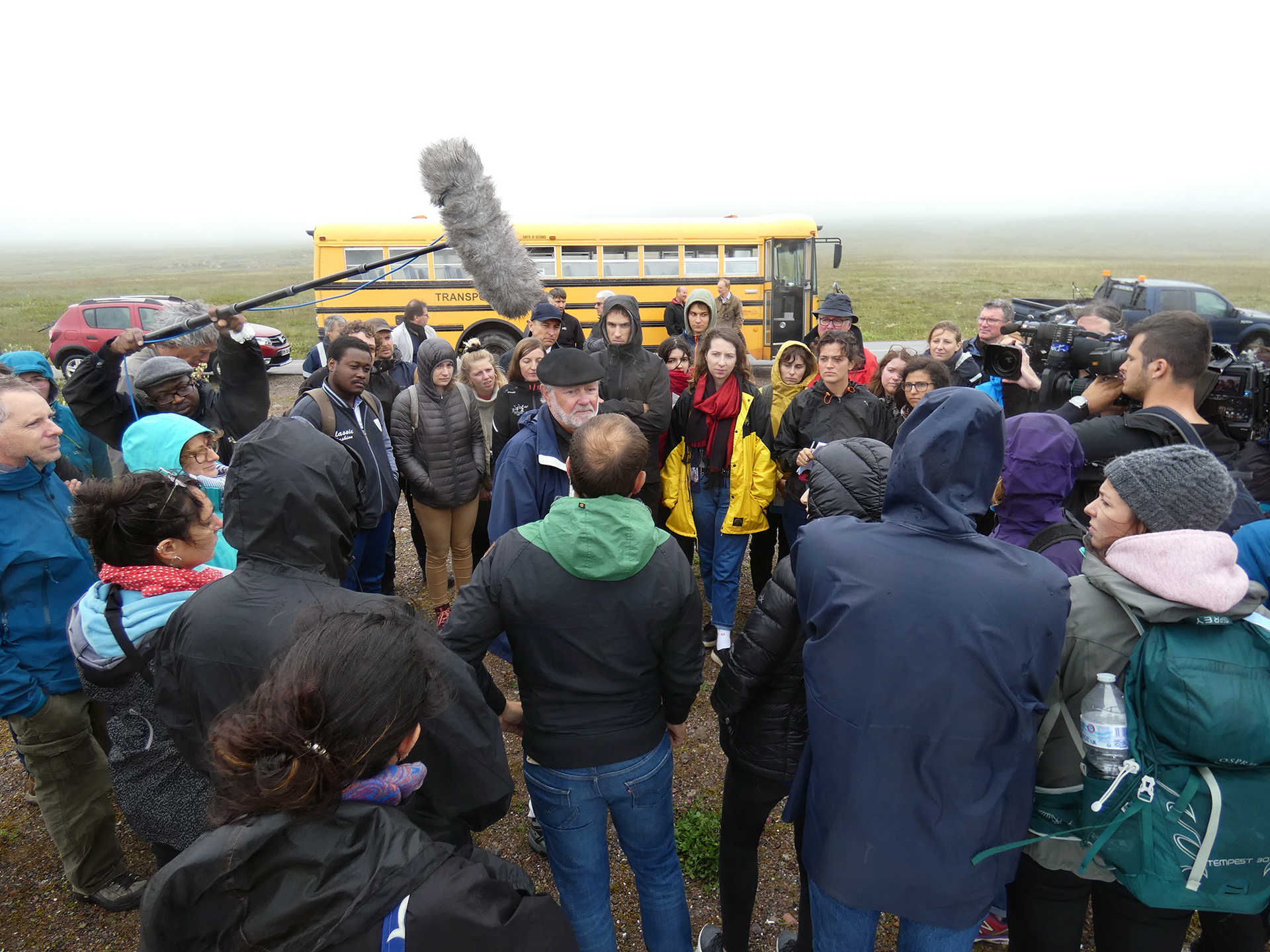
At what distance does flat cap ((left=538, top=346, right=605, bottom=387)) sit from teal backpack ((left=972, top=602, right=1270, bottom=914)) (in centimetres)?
217

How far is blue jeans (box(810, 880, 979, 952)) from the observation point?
182 centimetres

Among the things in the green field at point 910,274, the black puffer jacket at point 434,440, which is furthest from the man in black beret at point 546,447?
the green field at point 910,274

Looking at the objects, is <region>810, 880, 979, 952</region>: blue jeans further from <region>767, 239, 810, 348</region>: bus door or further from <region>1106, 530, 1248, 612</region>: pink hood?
<region>767, 239, 810, 348</region>: bus door

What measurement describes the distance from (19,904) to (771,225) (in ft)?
44.7

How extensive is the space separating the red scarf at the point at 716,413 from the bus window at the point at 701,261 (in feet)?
32.1

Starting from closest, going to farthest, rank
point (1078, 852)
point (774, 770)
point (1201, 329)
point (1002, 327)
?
1. point (1078, 852)
2. point (774, 770)
3. point (1201, 329)
4. point (1002, 327)

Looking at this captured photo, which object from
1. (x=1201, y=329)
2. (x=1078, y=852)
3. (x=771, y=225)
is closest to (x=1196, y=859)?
(x=1078, y=852)

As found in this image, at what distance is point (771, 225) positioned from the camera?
537 inches

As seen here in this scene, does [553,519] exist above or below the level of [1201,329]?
below

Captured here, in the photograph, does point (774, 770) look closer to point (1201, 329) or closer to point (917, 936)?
point (917, 936)

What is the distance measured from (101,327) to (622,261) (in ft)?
41.1

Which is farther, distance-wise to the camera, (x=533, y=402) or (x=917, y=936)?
(x=533, y=402)

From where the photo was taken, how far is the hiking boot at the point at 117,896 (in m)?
2.88

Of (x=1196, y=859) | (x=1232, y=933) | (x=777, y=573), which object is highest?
(x=777, y=573)
